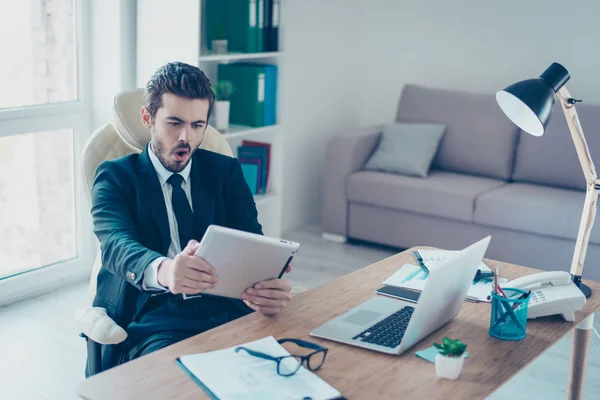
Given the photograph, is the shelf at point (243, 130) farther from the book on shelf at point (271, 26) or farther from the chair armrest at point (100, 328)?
the chair armrest at point (100, 328)

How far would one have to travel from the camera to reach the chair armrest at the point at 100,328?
181 centimetres

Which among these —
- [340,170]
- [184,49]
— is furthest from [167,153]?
[340,170]

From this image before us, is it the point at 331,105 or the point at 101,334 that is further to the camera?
the point at 331,105

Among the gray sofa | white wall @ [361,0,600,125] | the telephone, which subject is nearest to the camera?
the telephone

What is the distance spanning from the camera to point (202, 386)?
149 centimetres

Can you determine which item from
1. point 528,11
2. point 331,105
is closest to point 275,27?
point 331,105

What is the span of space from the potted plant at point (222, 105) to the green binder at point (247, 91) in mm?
109

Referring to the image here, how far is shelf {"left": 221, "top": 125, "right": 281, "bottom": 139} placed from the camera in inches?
152

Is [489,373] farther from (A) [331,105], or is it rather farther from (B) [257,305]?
(A) [331,105]

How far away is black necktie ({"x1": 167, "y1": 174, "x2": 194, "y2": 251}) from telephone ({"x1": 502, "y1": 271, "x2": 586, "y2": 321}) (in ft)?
2.78

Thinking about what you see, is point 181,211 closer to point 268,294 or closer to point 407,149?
point 268,294

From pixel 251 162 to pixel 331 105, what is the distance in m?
1.20

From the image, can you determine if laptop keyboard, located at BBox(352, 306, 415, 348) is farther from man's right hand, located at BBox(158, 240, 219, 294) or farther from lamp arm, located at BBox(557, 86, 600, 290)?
lamp arm, located at BBox(557, 86, 600, 290)

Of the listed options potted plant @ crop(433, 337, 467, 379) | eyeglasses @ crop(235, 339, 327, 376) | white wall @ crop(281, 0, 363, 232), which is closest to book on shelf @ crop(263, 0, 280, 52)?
white wall @ crop(281, 0, 363, 232)
